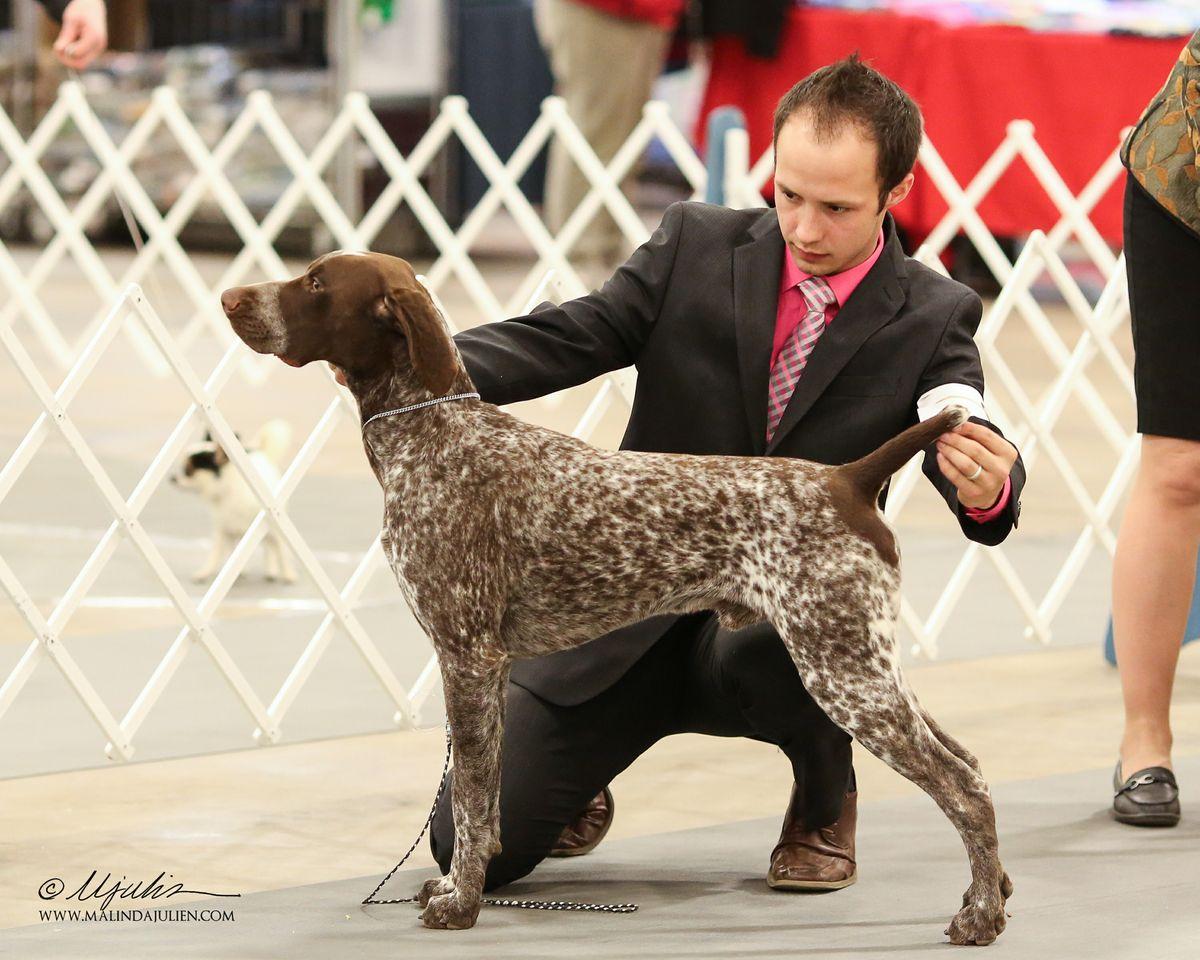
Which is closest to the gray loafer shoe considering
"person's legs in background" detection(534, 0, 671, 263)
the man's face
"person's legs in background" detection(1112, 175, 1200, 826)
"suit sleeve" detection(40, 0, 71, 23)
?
"person's legs in background" detection(1112, 175, 1200, 826)

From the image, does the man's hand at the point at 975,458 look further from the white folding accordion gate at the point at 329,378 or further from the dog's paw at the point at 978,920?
the white folding accordion gate at the point at 329,378

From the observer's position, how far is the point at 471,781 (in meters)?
2.56

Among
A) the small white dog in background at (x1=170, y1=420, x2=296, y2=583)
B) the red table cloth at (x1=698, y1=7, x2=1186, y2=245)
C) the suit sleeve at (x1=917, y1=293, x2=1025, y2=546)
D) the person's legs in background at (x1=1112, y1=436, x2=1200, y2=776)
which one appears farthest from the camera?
the red table cloth at (x1=698, y1=7, x2=1186, y2=245)

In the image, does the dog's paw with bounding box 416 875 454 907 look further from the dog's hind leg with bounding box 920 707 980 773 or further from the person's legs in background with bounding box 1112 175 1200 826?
the person's legs in background with bounding box 1112 175 1200 826

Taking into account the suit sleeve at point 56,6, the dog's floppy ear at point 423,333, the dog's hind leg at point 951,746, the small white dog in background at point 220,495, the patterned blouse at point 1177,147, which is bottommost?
the small white dog in background at point 220,495

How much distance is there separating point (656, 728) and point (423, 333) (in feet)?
2.61

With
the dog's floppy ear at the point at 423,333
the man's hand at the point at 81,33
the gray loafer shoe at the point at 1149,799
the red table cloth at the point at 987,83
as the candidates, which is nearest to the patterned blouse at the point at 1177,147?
the gray loafer shoe at the point at 1149,799

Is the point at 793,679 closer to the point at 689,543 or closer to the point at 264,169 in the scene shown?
the point at 689,543

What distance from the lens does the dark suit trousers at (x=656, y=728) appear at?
2.81 meters

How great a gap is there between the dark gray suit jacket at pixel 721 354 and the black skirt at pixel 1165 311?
452mm

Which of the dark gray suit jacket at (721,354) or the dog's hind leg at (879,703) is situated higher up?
the dark gray suit jacket at (721,354)

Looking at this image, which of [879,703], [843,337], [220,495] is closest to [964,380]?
[843,337]

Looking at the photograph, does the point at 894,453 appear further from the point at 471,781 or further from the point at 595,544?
the point at 471,781

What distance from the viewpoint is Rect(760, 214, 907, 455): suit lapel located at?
2.76m
